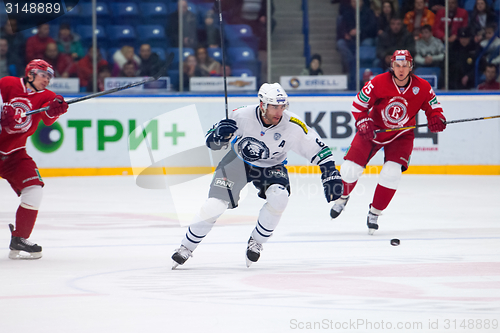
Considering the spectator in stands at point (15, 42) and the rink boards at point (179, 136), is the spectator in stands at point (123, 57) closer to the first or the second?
the rink boards at point (179, 136)

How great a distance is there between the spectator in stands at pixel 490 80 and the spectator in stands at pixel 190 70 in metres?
3.92

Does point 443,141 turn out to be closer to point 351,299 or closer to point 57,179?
point 57,179

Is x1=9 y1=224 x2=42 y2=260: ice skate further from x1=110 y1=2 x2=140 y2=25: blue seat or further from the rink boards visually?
x1=110 y1=2 x2=140 y2=25: blue seat

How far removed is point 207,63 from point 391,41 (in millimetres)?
2638

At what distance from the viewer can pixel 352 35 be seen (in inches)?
430

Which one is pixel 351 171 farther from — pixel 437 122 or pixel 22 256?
pixel 22 256

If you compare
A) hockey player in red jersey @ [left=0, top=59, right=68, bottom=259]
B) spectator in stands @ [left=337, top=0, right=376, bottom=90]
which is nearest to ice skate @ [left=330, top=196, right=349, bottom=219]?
hockey player in red jersey @ [left=0, top=59, right=68, bottom=259]

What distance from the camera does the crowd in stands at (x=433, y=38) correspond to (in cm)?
1076

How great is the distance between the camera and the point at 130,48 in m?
10.8

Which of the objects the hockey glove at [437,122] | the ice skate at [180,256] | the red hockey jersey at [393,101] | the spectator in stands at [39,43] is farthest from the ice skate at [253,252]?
the spectator in stands at [39,43]

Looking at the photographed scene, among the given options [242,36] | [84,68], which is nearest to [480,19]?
[242,36]

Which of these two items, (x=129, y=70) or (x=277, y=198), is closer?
(x=277, y=198)

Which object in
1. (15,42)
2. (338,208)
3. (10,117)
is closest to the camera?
(10,117)

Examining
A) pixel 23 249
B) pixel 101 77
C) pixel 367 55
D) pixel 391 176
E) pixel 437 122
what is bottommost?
pixel 23 249
